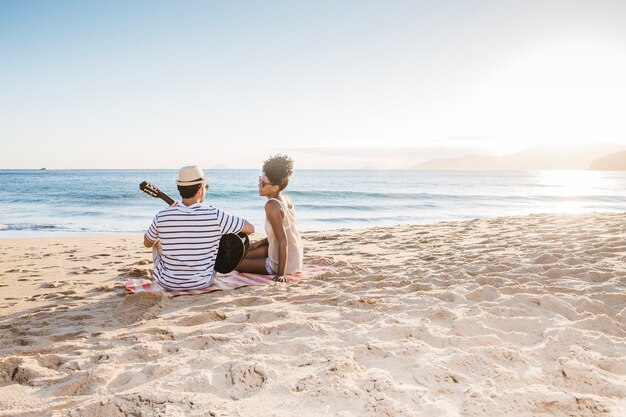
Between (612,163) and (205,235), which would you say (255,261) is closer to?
(205,235)

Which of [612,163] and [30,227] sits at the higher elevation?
[612,163]

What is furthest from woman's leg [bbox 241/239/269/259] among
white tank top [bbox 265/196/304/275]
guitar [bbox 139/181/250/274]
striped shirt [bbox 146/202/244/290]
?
striped shirt [bbox 146/202/244/290]

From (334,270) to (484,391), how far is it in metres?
3.49

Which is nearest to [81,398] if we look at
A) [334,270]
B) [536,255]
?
[334,270]

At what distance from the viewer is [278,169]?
5062 mm

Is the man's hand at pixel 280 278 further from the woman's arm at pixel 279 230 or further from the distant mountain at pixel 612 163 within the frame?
the distant mountain at pixel 612 163

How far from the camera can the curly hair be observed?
5051mm

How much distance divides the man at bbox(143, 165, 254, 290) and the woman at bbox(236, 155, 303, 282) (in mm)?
445

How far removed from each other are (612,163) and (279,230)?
5673 inches

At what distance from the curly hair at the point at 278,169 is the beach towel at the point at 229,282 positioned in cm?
114

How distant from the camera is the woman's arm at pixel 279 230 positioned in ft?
16.3

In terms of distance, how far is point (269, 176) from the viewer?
16.6ft

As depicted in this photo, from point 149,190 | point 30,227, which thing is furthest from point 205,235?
point 30,227

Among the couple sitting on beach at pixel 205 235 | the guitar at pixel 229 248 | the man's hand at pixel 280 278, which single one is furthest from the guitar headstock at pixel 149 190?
the man's hand at pixel 280 278
